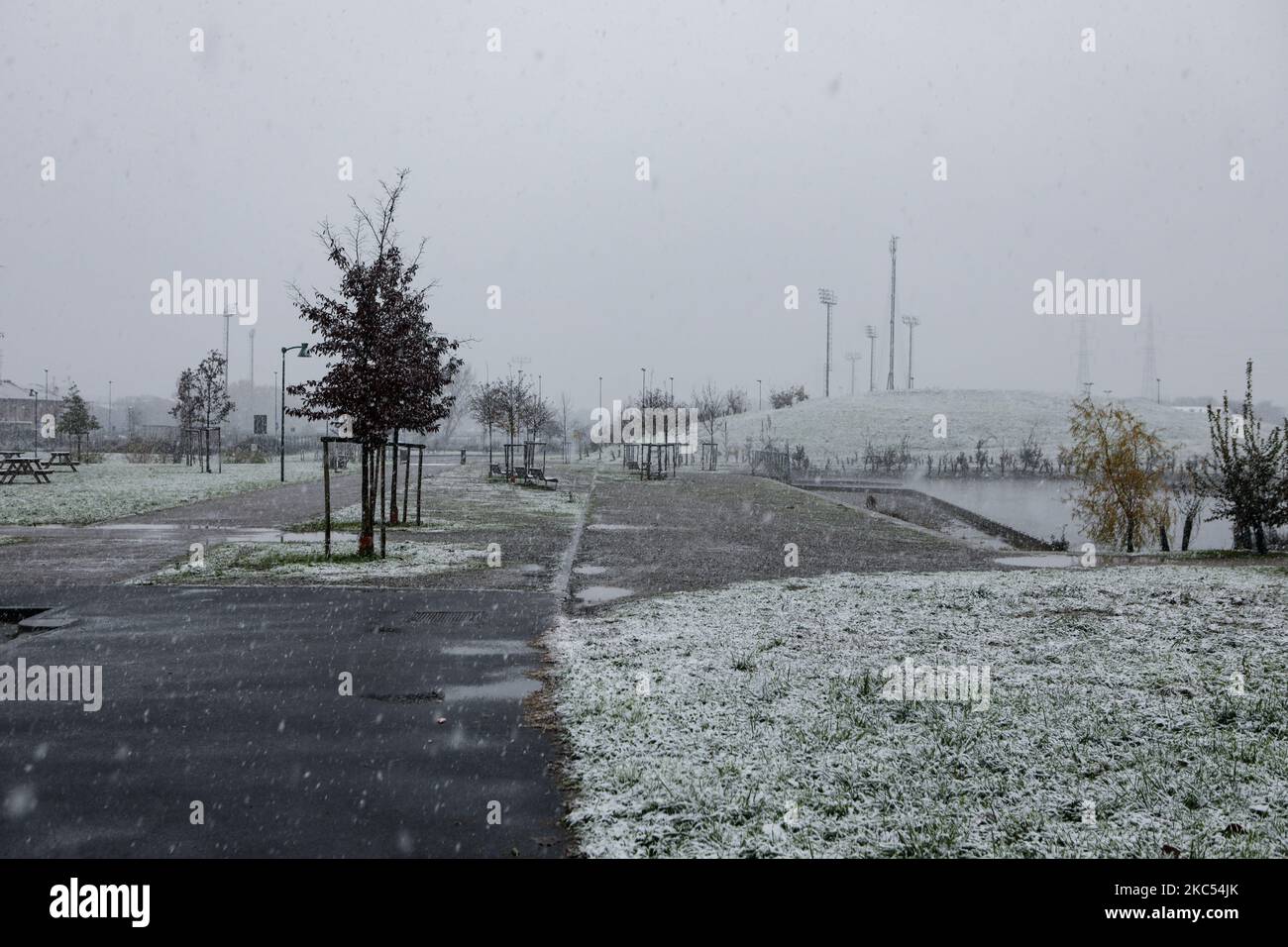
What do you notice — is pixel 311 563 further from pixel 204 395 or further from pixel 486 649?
pixel 204 395

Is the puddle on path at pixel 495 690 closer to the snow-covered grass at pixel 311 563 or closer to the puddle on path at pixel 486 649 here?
the puddle on path at pixel 486 649

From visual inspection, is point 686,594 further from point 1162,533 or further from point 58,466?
point 58,466

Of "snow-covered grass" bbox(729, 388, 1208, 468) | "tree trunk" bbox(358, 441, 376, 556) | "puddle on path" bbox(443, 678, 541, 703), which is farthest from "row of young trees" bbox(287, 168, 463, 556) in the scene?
"snow-covered grass" bbox(729, 388, 1208, 468)

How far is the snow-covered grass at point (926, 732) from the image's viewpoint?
14.2 feet

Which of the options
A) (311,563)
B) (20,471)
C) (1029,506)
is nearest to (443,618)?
(311,563)

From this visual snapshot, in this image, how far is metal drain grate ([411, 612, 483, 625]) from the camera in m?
9.37

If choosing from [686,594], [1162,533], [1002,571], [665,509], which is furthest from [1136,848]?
[665,509]

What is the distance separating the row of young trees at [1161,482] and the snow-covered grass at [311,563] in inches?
590

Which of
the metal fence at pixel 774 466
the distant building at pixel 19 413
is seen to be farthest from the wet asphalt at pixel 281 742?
the distant building at pixel 19 413

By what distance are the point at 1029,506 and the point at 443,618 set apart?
30.7 metres

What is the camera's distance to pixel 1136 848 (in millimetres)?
4133

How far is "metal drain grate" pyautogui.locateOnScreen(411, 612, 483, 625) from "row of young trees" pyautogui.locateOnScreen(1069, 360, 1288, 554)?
16423mm

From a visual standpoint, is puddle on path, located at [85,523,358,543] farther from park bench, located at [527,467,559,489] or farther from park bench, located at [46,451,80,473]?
park bench, located at [46,451,80,473]

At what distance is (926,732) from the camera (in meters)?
5.80
